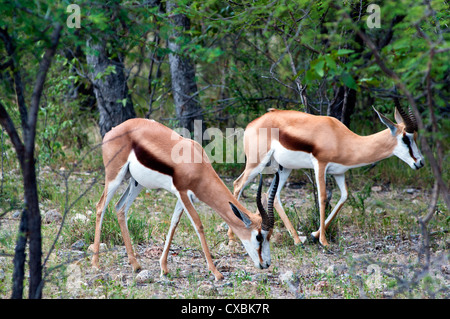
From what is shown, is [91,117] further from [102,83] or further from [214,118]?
[214,118]

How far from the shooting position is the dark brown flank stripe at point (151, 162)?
5.22 metres

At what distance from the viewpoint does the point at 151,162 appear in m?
5.25

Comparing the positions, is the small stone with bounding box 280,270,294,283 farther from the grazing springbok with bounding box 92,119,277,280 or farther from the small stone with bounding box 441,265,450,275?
the small stone with bounding box 441,265,450,275

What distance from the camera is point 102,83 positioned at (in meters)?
9.15

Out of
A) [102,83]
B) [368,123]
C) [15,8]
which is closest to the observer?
[15,8]

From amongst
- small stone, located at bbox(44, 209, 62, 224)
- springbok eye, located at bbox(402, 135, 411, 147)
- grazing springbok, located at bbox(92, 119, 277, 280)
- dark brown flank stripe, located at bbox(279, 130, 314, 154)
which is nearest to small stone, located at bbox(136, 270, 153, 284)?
grazing springbok, located at bbox(92, 119, 277, 280)

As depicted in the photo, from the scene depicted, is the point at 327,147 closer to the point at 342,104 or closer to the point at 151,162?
the point at 342,104

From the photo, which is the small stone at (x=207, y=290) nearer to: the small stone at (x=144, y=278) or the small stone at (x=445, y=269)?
the small stone at (x=144, y=278)

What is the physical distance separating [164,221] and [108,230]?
36.9 inches

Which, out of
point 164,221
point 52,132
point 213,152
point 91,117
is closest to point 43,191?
point 52,132

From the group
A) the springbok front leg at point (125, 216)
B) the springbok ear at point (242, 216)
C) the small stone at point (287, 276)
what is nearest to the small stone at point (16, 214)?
the springbok front leg at point (125, 216)

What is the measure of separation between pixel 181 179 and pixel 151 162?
0.34 m

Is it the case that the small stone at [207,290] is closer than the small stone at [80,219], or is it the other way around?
the small stone at [207,290]

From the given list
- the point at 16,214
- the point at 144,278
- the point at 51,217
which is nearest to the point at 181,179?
the point at 144,278
